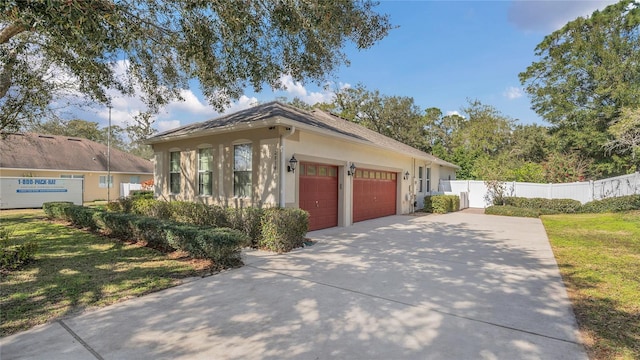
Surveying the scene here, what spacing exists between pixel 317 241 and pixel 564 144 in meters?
26.6

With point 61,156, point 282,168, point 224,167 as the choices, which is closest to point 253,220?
point 282,168

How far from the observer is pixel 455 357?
300 cm

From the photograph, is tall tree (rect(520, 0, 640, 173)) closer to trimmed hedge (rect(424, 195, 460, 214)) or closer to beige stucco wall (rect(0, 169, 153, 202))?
trimmed hedge (rect(424, 195, 460, 214))

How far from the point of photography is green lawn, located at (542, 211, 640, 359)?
11.1 ft

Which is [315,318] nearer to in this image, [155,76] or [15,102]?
[155,76]

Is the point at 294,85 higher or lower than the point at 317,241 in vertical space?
higher

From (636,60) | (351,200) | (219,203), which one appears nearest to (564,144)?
(636,60)

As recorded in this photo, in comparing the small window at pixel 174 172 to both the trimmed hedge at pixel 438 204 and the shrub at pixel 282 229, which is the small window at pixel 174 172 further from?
the trimmed hedge at pixel 438 204

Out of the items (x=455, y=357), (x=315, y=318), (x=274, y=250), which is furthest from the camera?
(x=274, y=250)

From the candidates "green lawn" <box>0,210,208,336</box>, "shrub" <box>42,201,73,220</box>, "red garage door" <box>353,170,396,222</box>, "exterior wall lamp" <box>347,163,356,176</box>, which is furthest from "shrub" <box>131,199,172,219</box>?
"red garage door" <box>353,170,396,222</box>

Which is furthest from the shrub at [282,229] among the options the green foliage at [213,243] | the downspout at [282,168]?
the green foliage at [213,243]

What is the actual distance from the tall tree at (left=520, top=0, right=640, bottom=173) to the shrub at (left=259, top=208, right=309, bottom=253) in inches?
1022

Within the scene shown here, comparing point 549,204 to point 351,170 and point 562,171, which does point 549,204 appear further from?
point 351,170

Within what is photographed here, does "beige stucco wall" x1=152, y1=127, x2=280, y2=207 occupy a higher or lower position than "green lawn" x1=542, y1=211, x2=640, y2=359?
higher
